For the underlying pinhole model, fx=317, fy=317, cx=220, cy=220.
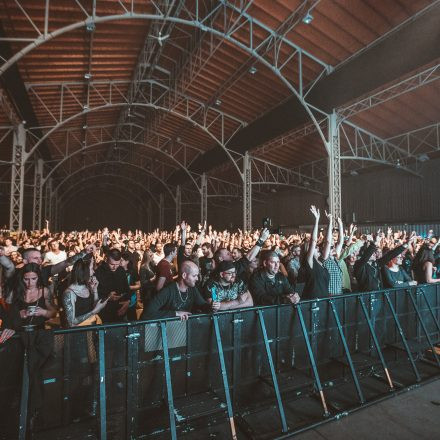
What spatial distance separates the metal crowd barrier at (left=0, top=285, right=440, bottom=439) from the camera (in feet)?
9.59

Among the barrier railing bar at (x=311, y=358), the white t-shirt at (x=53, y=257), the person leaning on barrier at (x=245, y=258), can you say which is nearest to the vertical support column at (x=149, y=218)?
the white t-shirt at (x=53, y=257)

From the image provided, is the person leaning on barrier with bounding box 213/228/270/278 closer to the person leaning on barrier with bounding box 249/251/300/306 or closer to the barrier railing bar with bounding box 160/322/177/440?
the person leaning on barrier with bounding box 249/251/300/306

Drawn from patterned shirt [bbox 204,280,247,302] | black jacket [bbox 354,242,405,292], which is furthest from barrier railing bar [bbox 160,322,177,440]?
black jacket [bbox 354,242,405,292]

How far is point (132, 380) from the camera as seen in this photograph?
123 inches

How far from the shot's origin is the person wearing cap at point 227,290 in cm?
400

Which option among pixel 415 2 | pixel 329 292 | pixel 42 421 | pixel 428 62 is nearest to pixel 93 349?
pixel 42 421

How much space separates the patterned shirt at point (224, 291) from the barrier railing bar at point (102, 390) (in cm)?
152

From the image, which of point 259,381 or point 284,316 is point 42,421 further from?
point 284,316

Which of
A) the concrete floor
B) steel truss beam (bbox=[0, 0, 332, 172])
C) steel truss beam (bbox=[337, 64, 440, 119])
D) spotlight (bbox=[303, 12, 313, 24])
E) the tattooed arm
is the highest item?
steel truss beam (bbox=[0, 0, 332, 172])

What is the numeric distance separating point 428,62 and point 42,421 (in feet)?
39.2

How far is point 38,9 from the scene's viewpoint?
9.93 metres

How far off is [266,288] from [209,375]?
1403 mm

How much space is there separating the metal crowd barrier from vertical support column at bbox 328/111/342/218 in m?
8.34

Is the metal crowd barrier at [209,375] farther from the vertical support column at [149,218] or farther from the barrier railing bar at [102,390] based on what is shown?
the vertical support column at [149,218]
